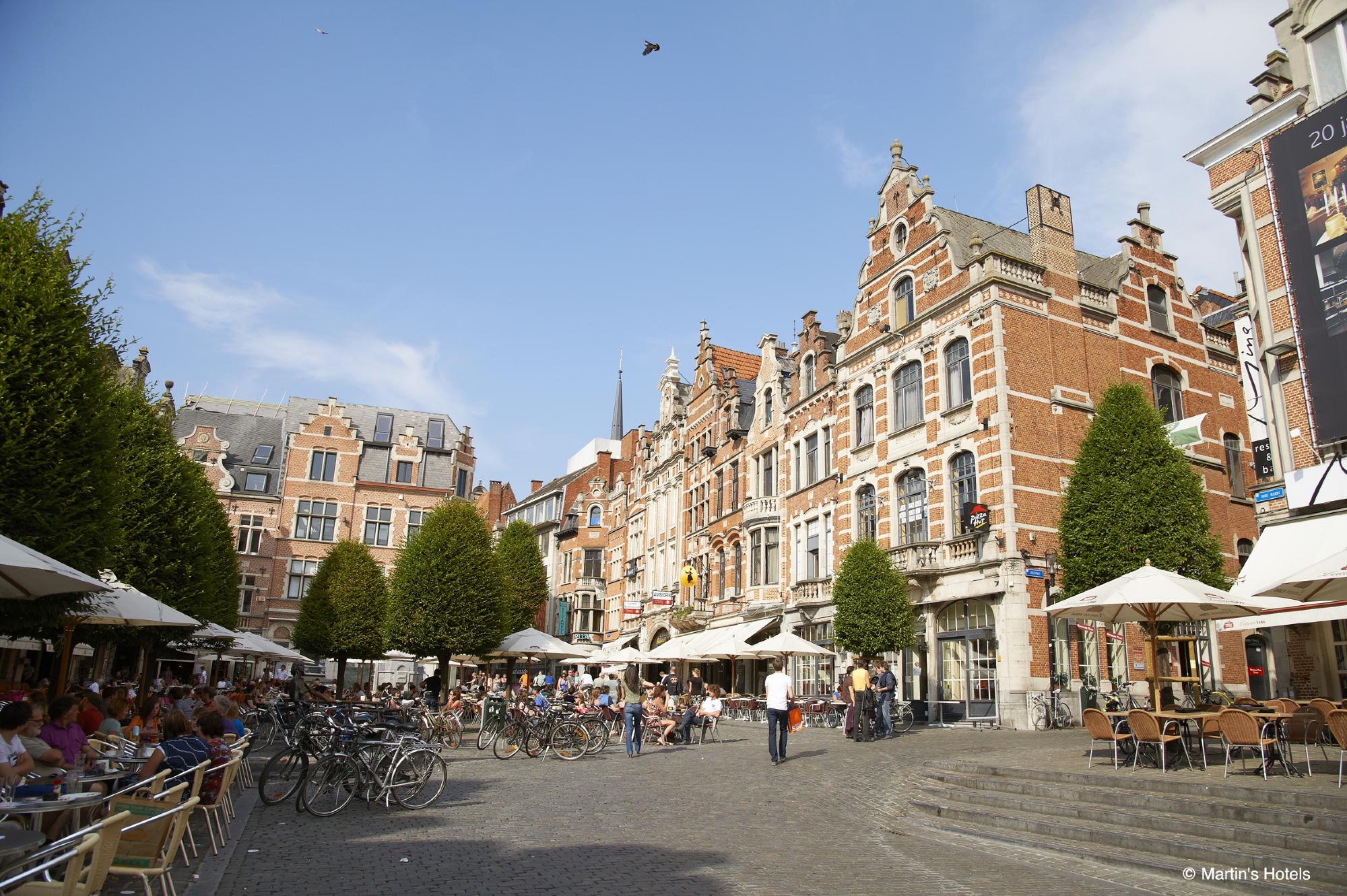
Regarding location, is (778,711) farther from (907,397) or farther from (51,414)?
(907,397)

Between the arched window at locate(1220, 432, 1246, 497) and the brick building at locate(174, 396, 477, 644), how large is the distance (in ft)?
133

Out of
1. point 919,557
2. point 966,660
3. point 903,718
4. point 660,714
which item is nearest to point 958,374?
point 919,557

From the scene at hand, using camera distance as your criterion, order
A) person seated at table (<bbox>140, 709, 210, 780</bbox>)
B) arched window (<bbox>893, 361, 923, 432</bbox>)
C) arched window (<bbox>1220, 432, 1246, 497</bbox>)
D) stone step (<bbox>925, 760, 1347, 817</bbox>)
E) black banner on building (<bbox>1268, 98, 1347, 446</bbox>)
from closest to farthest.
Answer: person seated at table (<bbox>140, 709, 210, 780</bbox>) → stone step (<bbox>925, 760, 1347, 817</bbox>) → black banner on building (<bbox>1268, 98, 1347, 446</bbox>) → arched window (<bbox>893, 361, 923, 432</bbox>) → arched window (<bbox>1220, 432, 1246, 497</bbox>)

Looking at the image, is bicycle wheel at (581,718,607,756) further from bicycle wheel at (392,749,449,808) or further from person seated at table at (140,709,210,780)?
person seated at table at (140,709,210,780)

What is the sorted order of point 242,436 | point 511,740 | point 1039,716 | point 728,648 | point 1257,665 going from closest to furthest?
point 511,740 < point 1039,716 < point 1257,665 < point 728,648 < point 242,436

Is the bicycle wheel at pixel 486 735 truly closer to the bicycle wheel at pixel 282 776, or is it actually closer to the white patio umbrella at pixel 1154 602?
the bicycle wheel at pixel 282 776

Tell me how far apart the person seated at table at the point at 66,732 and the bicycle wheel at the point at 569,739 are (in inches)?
346

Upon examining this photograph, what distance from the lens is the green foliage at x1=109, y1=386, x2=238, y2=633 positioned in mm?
21641

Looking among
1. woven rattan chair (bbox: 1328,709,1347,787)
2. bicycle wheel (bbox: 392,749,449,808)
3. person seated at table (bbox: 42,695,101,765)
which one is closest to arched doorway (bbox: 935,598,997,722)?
woven rattan chair (bbox: 1328,709,1347,787)

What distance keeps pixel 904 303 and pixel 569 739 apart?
17.2 m

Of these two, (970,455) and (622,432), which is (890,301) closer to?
(970,455)

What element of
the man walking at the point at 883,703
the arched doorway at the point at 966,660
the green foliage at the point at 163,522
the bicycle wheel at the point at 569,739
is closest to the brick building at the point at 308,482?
the green foliage at the point at 163,522

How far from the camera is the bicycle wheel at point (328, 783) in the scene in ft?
33.9

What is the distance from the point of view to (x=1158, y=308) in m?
27.5
